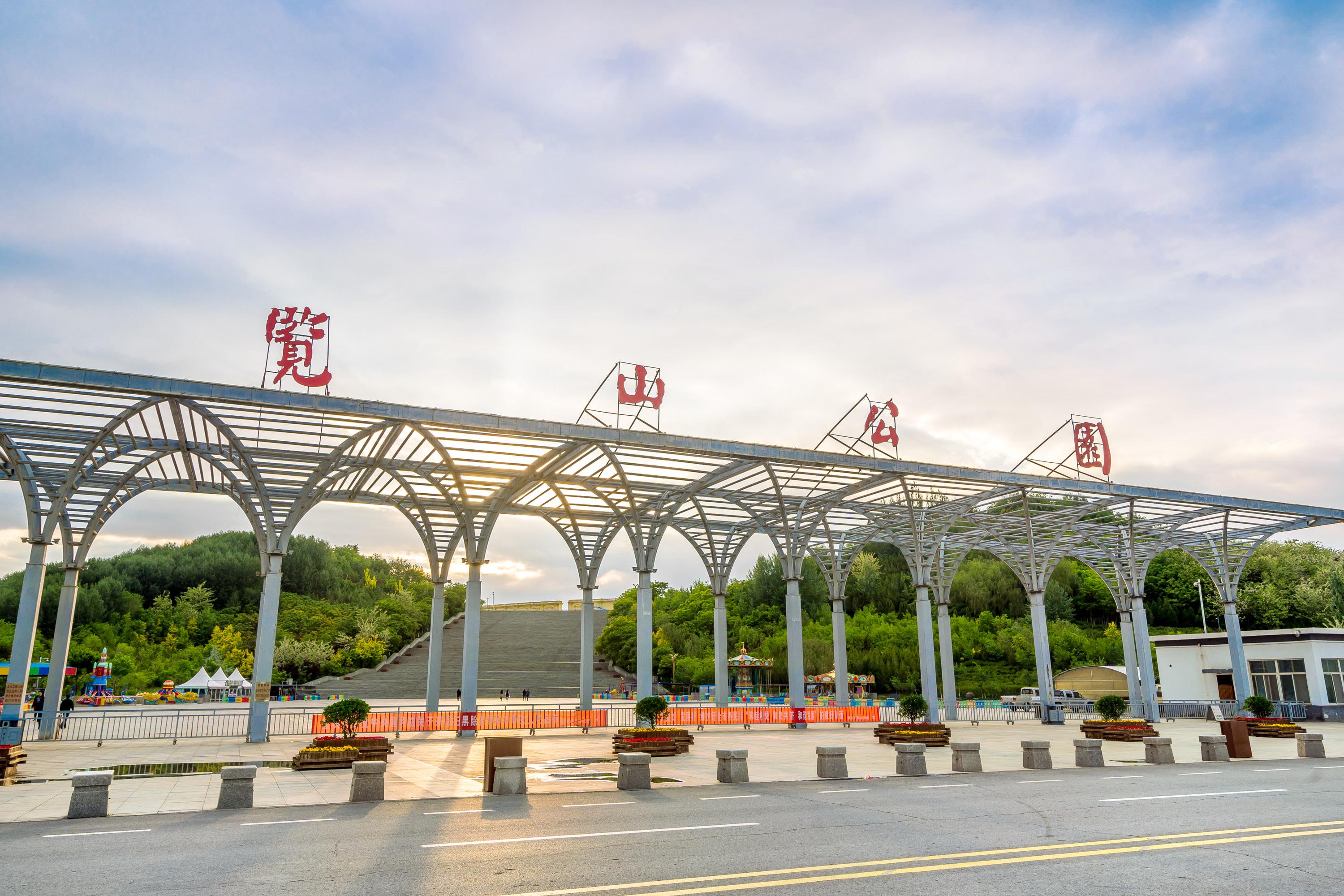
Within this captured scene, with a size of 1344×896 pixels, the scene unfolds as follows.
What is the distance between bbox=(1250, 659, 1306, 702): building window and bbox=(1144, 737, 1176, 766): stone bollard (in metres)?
26.8

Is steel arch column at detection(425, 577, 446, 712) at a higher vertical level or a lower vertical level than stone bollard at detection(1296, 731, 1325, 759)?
higher

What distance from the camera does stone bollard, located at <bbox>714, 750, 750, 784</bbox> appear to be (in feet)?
58.1

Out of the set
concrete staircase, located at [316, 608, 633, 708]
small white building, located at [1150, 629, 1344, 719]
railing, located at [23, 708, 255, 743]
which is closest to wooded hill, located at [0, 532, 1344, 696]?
concrete staircase, located at [316, 608, 633, 708]

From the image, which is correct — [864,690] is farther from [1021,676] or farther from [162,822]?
[162,822]

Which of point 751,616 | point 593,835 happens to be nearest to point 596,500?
point 593,835

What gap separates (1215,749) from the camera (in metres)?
23.0

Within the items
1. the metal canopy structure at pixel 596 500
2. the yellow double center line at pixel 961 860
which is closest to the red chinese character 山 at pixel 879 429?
the metal canopy structure at pixel 596 500

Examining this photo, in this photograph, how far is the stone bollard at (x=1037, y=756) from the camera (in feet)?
67.5

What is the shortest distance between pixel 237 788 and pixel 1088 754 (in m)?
19.6

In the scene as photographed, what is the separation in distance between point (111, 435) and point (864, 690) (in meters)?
48.6

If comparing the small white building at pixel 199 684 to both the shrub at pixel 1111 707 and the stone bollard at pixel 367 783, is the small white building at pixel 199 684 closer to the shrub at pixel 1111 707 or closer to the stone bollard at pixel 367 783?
the stone bollard at pixel 367 783

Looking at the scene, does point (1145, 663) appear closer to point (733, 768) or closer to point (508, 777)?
point (733, 768)

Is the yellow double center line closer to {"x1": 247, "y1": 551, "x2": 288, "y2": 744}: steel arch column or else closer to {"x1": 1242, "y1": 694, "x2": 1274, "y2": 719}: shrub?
{"x1": 247, "y1": 551, "x2": 288, "y2": 744}: steel arch column

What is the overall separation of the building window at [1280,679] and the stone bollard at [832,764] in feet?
119
